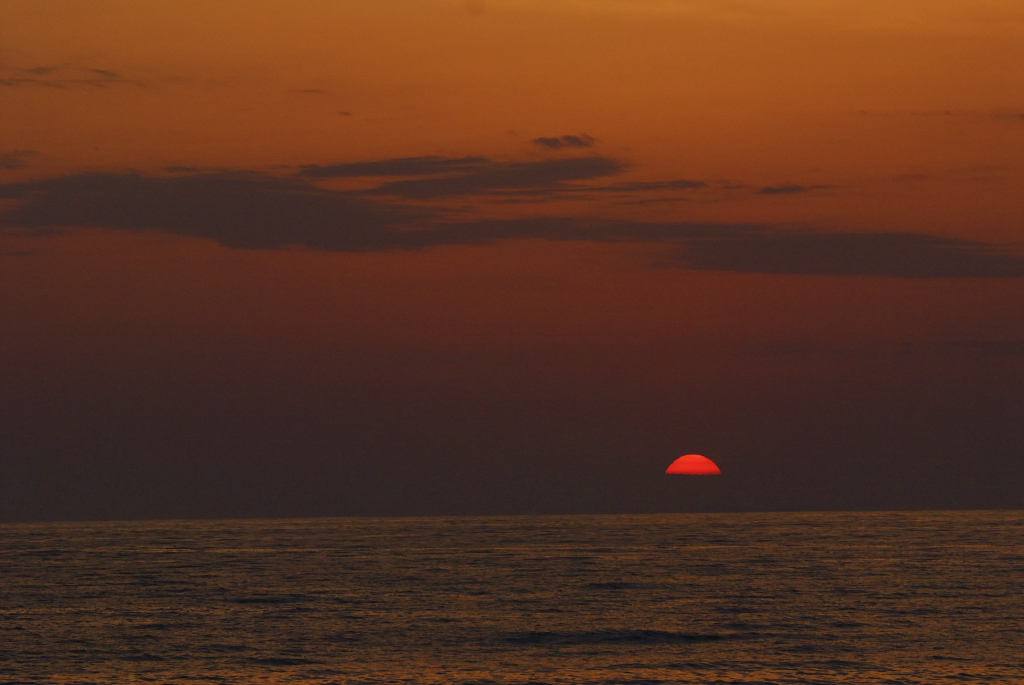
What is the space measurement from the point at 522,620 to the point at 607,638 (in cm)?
743

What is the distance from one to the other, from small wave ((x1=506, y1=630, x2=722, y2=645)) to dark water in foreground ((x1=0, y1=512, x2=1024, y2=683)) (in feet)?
0.47

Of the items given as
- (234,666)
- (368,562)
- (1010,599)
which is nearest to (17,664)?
(234,666)

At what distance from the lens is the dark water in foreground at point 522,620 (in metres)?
41.1

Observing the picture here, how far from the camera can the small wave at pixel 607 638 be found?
1913 inches

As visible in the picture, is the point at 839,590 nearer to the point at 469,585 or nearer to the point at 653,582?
the point at 653,582

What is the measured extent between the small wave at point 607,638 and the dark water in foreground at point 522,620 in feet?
0.47

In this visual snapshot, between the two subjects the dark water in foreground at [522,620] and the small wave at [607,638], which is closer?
the dark water in foreground at [522,620]

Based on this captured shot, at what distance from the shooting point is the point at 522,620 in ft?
185

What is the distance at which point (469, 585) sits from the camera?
76.3m

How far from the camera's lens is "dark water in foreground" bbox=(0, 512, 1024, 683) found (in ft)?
135

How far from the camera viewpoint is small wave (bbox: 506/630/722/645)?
159ft

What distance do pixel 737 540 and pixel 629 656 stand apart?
102 metres

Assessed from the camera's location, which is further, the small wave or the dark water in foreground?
the small wave

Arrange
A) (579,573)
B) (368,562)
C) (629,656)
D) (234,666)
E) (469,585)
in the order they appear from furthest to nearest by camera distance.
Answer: (368,562) < (579,573) < (469,585) < (629,656) < (234,666)
